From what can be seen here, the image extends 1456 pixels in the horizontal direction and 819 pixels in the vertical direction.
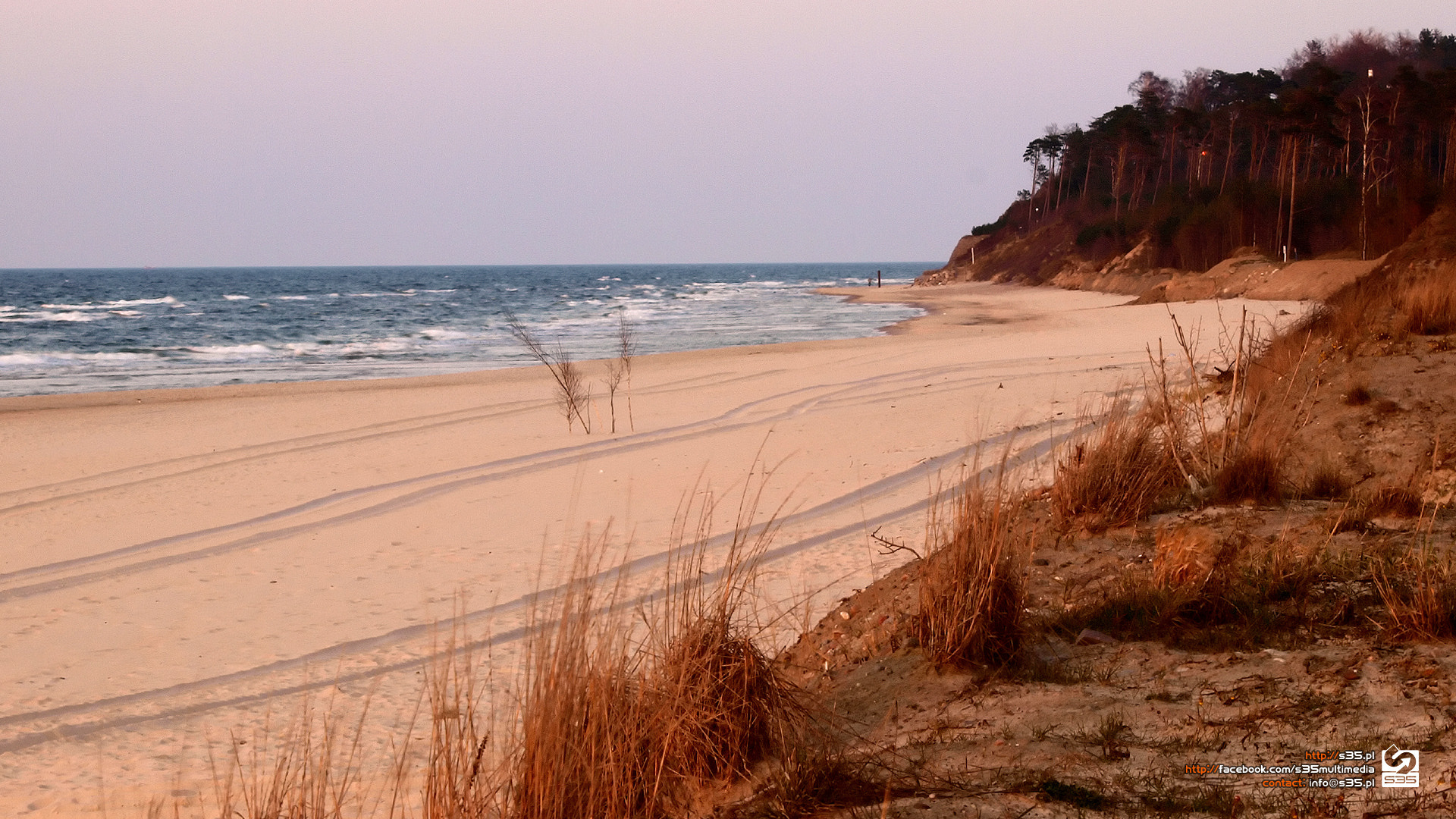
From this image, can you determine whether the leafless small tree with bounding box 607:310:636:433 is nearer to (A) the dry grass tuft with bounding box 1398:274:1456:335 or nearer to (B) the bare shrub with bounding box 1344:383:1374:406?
(B) the bare shrub with bounding box 1344:383:1374:406

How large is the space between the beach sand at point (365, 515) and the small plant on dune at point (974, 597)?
0.53m

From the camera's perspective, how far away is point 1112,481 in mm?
5355

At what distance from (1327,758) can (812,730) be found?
1.38 metres

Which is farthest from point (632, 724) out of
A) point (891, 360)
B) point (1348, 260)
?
point (1348, 260)

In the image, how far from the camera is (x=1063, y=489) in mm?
5484

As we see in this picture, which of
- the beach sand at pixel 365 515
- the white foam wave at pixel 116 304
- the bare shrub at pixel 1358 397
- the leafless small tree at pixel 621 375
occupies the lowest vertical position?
the beach sand at pixel 365 515

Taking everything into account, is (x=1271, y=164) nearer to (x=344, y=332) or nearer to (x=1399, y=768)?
(x=344, y=332)

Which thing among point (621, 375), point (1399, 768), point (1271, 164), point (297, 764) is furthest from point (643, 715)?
point (1271, 164)

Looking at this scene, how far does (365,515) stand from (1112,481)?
616 centimetres

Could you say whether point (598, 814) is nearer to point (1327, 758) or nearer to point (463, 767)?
point (463, 767)

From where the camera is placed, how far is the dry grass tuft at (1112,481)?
17.3 feet

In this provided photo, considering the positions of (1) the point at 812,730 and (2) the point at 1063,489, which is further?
(2) the point at 1063,489

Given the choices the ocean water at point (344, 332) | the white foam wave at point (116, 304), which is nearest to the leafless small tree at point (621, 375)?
the ocean water at point (344, 332)

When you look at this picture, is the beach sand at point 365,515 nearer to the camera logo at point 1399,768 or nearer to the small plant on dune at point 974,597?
the small plant on dune at point 974,597
